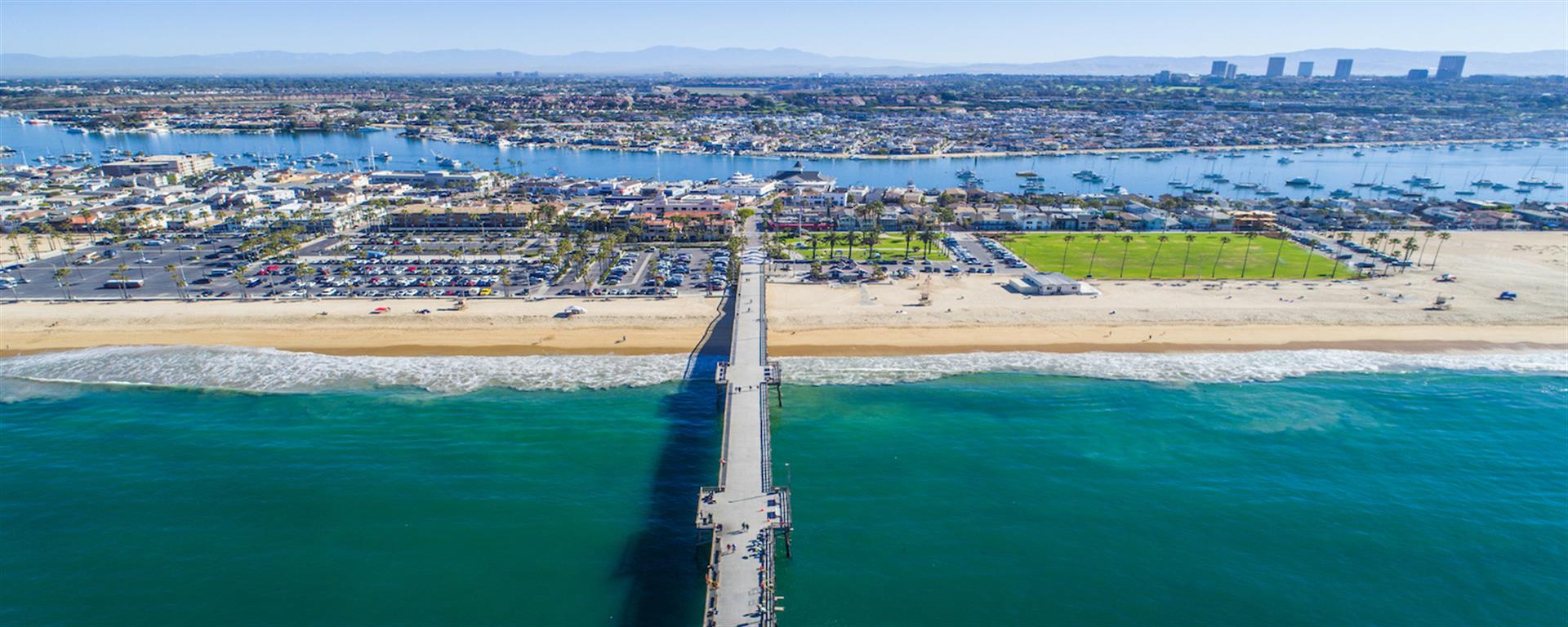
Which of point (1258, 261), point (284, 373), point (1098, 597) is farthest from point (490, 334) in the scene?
point (1258, 261)

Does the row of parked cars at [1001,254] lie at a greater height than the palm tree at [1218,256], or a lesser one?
lesser

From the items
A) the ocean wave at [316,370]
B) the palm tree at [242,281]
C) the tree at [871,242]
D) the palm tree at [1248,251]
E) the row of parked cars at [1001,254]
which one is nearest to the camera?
the ocean wave at [316,370]

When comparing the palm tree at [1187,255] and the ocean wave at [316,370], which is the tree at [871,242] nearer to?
the palm tree at [1187,255]

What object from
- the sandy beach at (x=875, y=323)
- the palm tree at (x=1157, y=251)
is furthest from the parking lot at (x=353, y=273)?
the palm tree at (x=1157, y=251)

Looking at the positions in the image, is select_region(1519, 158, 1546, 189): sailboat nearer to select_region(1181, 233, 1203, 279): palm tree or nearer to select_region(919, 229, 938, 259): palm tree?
select_region(1181, 233, 1203, 279): palm tree

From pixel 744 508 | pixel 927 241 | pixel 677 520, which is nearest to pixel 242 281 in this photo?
pixel 677 520

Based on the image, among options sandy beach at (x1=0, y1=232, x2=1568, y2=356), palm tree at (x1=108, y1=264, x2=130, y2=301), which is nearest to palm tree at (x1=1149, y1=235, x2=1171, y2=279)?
sandy beach at (x1=0, y1=232, x2=1568, y2=356)
